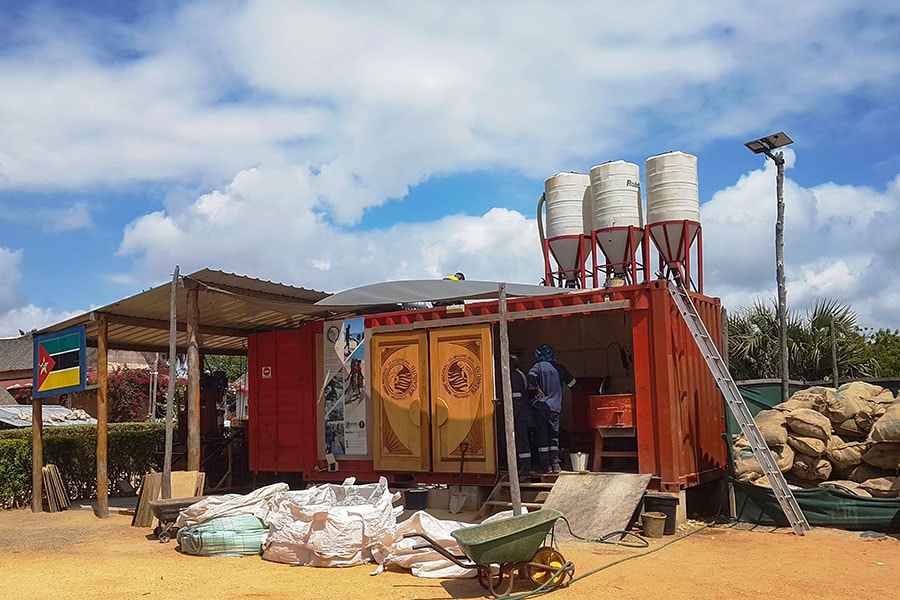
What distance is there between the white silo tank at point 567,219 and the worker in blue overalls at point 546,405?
377cm

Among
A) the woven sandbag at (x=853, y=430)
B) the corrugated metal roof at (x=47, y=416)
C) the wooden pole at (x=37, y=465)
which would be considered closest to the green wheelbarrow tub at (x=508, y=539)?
the woven sandbag at (x=853, y=430)

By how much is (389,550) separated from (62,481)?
8.91 meters

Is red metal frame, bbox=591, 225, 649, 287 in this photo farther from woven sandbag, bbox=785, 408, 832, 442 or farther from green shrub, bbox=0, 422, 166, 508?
green shrub, bbox=0, 422, 166, 508

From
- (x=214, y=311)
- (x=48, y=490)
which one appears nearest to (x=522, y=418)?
(x=214, y=311)

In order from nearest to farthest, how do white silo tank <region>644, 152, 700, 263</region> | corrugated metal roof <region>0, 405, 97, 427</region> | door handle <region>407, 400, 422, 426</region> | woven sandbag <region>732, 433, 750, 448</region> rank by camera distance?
1. woven sandbag <region>732, 433, 750, 448</region>
2. door handle <region>407, 400, 422, 426</region>
3. white silo tank <region>644, 152, 700, 263</region>
4. corrugated metal roof <region>0, 405, 97, 427</region>

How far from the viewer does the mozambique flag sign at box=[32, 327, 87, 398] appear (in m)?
13.1

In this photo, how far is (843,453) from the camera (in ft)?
34.2

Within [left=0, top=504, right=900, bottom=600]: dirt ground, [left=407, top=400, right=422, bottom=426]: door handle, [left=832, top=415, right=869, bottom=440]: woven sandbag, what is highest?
[left=407, top=400, right=422, bottom=426]: door handle

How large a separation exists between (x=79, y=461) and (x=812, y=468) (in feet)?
40.0

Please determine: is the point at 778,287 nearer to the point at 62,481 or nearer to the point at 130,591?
the point at 130,591

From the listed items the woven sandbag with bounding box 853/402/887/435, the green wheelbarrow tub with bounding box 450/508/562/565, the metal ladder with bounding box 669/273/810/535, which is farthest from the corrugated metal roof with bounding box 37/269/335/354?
the woven sandbag with bounding box 853/402/887/435

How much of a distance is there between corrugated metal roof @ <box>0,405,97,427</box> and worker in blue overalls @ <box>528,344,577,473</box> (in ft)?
73.9

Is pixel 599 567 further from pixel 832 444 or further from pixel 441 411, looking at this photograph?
pixel 832 444

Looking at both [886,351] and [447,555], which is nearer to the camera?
[447,555]
